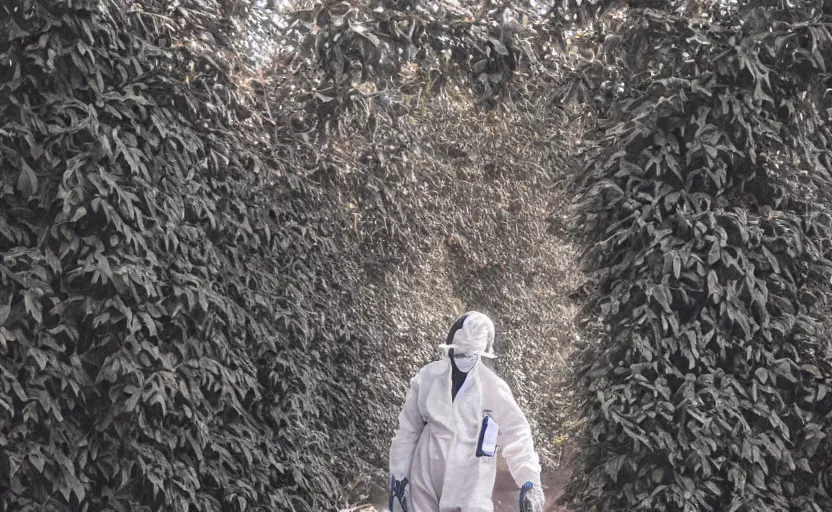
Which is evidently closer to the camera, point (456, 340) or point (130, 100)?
point (456, 340)

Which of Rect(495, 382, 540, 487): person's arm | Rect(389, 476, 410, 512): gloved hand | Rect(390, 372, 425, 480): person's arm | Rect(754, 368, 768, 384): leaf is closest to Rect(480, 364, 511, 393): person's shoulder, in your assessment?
Rect(495, 382, 540, 487): person's arm

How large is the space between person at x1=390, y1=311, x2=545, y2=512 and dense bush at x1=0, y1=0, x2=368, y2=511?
52.4 inches

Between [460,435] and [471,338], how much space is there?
1.57ft

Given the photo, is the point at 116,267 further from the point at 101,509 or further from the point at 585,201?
the point at 585,201

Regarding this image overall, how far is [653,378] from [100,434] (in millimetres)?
2984

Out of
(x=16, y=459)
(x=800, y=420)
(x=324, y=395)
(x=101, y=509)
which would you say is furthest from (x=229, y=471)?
(x=800, y=420)

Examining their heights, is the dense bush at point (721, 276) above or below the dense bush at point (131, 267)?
above

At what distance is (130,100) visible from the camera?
5254 mm

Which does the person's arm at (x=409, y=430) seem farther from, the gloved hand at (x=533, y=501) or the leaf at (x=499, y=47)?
the leaf at (x=499, y=47)

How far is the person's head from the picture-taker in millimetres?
4801

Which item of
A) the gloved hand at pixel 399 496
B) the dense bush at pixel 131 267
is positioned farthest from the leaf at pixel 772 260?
the dense bush at pixel 131 267

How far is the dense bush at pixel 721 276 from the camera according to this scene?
16.8 feet

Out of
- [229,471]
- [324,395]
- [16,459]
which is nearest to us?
[16,459]

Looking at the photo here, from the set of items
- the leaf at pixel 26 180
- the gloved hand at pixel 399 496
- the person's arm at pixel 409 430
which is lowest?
the gloved hand at pixel 399 496
